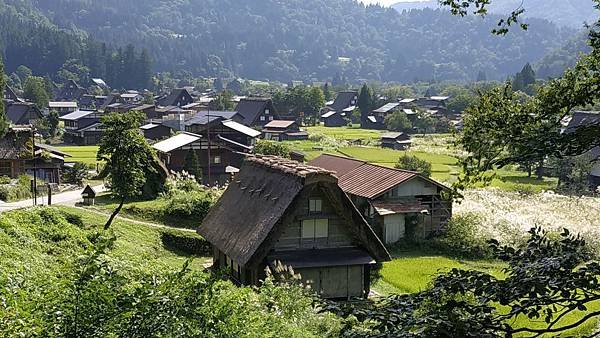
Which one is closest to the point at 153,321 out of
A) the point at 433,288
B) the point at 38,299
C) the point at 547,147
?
the point at 38,299

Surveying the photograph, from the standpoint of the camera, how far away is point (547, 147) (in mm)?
5199

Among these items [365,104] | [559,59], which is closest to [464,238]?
[365,104]

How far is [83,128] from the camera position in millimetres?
61219

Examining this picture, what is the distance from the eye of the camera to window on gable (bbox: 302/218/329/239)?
718 inches

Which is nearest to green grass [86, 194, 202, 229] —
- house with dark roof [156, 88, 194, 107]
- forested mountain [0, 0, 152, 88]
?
house with dark roof [156, 88, 194, 107]

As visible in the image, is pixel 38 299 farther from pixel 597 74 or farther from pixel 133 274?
pixel 597 74

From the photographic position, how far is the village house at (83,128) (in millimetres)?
59375


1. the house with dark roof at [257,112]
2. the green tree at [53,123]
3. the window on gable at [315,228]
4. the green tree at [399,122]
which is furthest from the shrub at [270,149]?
the green tree at [399,122]

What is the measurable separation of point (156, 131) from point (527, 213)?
37871 millimetres

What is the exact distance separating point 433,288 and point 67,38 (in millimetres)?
143373

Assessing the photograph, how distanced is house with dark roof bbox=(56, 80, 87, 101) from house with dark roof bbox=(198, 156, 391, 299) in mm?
100810

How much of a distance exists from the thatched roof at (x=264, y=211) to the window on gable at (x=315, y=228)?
2.26 ft

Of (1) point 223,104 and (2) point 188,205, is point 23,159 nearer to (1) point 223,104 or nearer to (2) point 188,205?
(2) point 188,205

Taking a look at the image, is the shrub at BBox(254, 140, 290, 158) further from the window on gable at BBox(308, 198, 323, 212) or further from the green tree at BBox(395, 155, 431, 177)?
the window on gable at BBox(308, 198, 323, 212)
